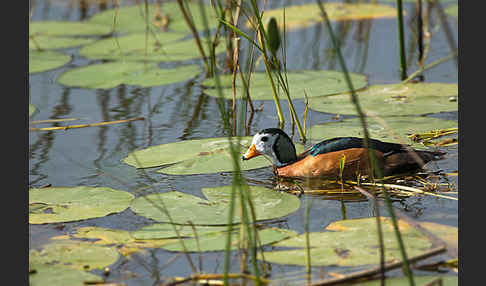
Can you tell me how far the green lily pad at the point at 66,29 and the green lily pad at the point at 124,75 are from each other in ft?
5.26

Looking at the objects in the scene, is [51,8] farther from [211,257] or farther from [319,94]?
[211,257]

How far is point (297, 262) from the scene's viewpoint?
12.2ft

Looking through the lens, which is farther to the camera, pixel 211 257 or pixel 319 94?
pixel 319 94

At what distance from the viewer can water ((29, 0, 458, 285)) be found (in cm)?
436

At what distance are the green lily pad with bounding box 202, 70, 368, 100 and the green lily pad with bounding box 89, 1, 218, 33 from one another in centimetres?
219

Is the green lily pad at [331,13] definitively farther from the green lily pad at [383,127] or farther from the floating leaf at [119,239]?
the floating leaf at [119,239]

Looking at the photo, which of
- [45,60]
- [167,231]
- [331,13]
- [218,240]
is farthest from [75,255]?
[331,13]

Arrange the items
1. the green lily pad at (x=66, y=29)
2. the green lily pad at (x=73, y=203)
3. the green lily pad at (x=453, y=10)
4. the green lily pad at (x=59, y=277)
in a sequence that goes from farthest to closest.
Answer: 1. the green lily pad at (x=66, y=29)
2. the green lily pad at (x=453, y=10)
3. the green lily pad at (x=73, y=203)
4. the green lily pad at (x=59, y=277)

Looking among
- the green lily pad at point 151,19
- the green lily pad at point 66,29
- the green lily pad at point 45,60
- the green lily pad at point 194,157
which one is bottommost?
the green lily pad at point 194,157

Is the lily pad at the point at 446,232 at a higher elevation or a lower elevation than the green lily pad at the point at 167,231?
higher

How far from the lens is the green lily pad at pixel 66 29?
381 inches

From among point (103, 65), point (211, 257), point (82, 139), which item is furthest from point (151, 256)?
point (103, 65)

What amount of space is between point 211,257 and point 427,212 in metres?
1.45

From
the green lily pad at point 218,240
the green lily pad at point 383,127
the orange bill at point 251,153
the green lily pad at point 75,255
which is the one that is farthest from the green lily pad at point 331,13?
the green lily pad at point 75,255
